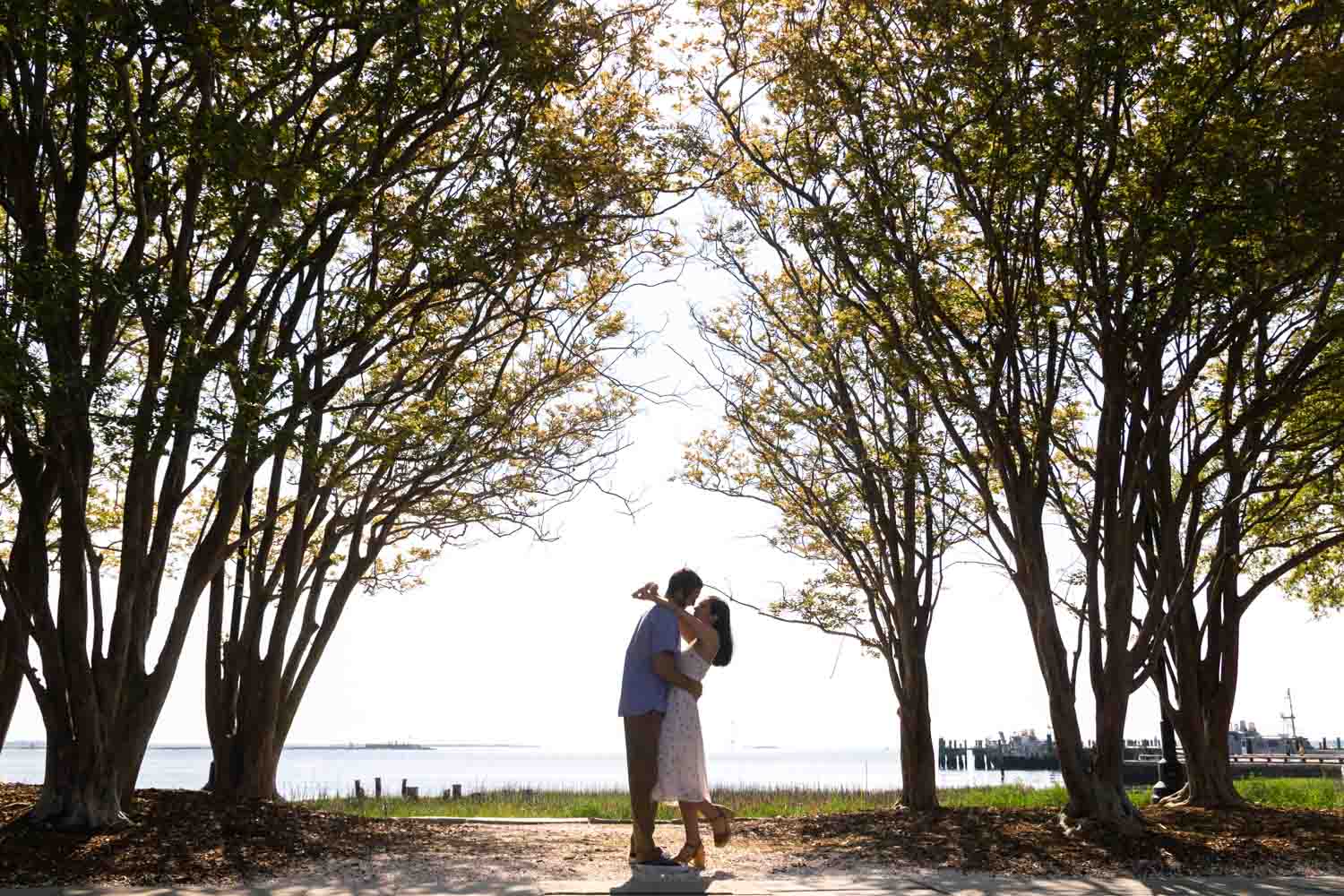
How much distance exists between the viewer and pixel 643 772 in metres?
7.37

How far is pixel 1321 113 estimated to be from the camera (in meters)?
9.65

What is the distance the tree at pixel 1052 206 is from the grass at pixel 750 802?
5.71 meters

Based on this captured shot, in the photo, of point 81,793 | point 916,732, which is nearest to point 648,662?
point 81,793

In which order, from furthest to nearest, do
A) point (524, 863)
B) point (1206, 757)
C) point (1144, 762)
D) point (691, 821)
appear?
point (1144, 762)
point (1206, 757)
point (524, 863)
point (691, 821)

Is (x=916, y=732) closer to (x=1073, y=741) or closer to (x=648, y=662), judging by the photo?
(x=1073, y=741)

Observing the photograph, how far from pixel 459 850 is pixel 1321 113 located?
9516 millimetres

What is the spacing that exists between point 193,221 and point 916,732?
423 inches

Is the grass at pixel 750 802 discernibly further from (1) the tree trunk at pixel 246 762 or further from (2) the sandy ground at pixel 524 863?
(2) the sandy ground at pixel 524 863

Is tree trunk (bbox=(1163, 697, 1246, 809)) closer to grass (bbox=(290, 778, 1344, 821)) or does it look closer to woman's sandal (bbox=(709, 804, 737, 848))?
grass (bbox=(290, 778, 1344, 821))

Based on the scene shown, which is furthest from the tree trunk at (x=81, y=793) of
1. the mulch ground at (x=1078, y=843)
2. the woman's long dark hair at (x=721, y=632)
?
the mulch ground at (x=1078, y=843)

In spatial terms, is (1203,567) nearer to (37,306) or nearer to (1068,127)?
(1068,127)

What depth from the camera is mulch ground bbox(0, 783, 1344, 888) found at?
25.9 ft

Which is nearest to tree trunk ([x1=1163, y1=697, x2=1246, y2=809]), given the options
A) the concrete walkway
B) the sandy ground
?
the sandy ground

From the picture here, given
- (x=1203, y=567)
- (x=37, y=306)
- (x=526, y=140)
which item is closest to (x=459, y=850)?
(x=37, y=306)
